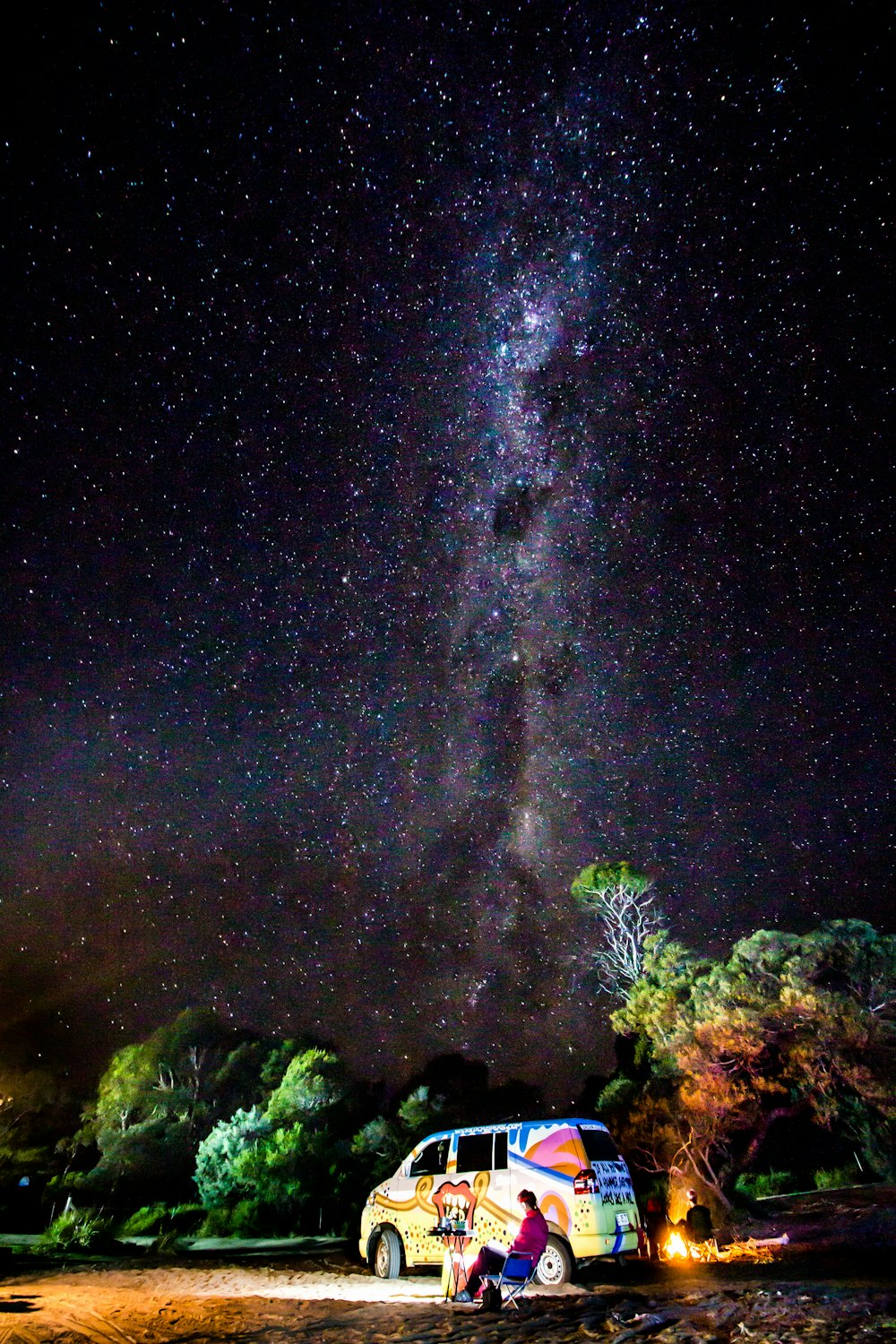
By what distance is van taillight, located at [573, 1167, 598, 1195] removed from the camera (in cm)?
915

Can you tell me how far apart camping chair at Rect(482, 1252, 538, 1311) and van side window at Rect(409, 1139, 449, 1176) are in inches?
92.7

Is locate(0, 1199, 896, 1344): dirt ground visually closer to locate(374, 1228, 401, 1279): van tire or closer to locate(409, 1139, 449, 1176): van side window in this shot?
locate(374, 1228, 401, 1279): van tire

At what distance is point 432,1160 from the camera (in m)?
11.1

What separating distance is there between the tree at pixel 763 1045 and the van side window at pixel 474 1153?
378 inches

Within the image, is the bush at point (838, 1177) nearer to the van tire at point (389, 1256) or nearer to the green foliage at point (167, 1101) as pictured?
the van tire at point (389, 1256)

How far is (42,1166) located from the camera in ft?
123

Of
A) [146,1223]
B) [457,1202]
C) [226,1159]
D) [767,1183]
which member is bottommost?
[146,1223]

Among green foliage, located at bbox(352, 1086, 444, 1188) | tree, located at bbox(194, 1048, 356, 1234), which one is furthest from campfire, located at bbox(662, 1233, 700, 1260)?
green foliage, located at bbox(352, 1086, 444, 1188)

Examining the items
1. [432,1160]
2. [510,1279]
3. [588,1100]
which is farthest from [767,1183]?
[510,1279]

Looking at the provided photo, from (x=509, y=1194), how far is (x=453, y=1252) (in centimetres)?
107

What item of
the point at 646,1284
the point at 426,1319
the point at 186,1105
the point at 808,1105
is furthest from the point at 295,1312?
the point at 186,1105

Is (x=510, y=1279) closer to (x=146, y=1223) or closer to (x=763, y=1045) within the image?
(x=763, y=1045)

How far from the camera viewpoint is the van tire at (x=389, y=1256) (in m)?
11.2

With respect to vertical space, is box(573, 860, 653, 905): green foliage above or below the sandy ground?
above
